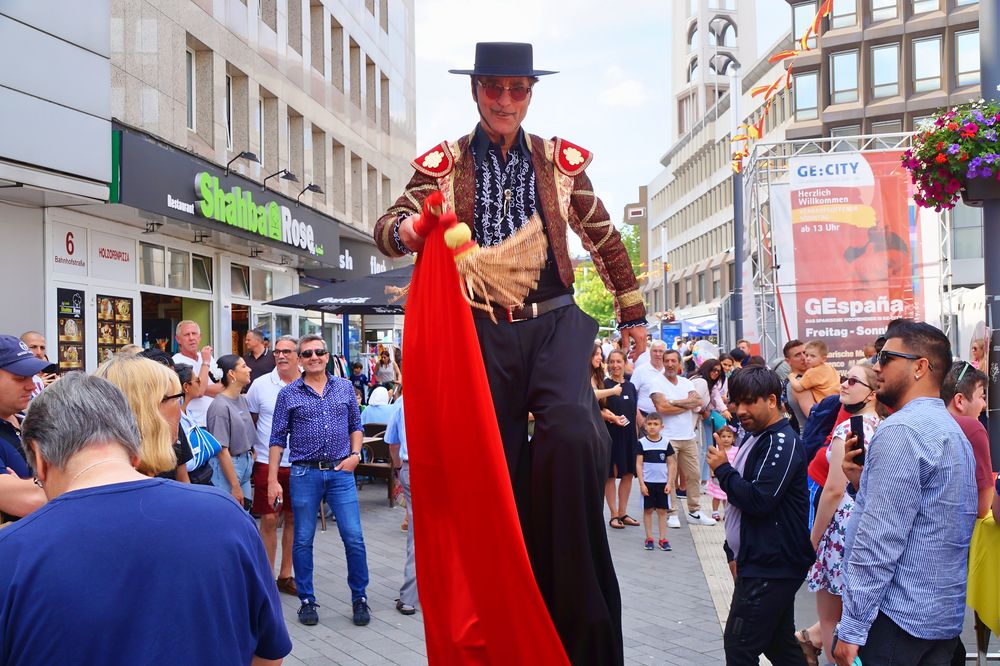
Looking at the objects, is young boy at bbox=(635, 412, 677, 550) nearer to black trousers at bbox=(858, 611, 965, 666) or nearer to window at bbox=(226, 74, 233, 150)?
black trousers at bbox=(858, 611, 965, 666)

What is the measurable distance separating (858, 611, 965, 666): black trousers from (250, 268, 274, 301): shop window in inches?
A: 709

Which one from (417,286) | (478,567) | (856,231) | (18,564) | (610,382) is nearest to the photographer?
(18,564)

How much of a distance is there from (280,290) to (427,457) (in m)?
19.5

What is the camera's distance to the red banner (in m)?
14.4

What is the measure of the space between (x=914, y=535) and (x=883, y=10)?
42.3 metres

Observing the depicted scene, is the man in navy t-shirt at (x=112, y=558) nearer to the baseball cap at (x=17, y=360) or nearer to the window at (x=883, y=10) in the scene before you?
the baseball cap at (x=17, y=360)

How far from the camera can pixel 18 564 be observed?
6.85ft

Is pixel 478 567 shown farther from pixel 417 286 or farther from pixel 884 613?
pixel 884 613

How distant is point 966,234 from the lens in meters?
36.0

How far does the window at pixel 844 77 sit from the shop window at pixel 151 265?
3420 centimetres

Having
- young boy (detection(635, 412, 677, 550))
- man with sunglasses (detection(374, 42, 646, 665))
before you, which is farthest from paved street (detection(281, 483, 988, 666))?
man with sunglasses (detection(374, 42, 646, 665))

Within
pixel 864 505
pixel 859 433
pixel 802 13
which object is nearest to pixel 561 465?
pixel 864 505

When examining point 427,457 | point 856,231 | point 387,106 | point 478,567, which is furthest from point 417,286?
point 387,106

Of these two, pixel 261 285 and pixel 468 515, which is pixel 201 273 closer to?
pixel 261 285
